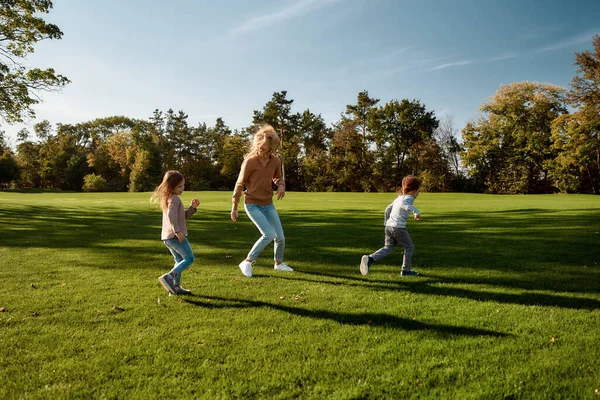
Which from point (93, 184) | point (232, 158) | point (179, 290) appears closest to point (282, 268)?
point (179, 290)

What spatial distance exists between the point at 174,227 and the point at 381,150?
2212 inches

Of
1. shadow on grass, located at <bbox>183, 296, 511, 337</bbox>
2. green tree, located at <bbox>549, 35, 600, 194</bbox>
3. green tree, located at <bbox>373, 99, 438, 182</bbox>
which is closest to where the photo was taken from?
shadow on grass, located at <bbox>183, 296, 511, 337</bbox>

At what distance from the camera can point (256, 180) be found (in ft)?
21.2

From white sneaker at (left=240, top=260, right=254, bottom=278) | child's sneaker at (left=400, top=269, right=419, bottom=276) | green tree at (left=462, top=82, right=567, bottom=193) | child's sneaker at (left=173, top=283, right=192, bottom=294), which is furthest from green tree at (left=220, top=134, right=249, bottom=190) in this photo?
child's sneaker at (left=173, top=283, right=192, bottom=294)

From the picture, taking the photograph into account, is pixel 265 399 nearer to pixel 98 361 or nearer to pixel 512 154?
pixel 98 361

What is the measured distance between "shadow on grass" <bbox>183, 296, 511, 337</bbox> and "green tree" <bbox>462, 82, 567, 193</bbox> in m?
53.8

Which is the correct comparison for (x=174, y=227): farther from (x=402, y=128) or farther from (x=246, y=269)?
(x=402, y=128)

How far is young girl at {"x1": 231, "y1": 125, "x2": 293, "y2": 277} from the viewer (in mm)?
6359

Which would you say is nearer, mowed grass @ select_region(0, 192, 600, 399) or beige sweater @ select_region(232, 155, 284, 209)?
mowed grass @ select_region(0, 192, 600, 399)

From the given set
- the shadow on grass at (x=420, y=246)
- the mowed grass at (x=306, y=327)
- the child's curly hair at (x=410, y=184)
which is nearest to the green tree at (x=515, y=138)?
the shadow on grass at (x=420, y=246)

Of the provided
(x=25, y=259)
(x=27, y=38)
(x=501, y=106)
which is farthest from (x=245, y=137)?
(x=25, y=259)

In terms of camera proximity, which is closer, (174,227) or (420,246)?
(174,227)

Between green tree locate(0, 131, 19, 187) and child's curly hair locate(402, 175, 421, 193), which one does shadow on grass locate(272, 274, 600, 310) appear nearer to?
child's curly hair locate(402, 175, 421, 193)

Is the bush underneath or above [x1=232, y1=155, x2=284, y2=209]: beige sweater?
above
